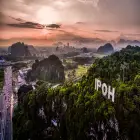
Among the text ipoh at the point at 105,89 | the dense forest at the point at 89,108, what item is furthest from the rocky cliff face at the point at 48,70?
the text ipoh at the point at 105,89

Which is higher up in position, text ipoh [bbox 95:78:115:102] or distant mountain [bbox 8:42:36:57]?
distant mountain [bbox 8:42:36:57]

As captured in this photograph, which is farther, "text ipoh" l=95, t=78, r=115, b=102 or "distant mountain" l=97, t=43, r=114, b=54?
"distant mountain" l=97, t=43, r=114, b=54

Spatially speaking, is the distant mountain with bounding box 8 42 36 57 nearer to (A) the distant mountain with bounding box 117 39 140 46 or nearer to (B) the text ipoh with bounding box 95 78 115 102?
(B) the text ipoh with bounding box 95 78 115 102

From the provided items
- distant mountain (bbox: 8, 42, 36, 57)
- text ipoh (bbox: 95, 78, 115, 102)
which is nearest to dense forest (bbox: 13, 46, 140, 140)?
text ipoh (bbox: 95, 78, 115, 102)

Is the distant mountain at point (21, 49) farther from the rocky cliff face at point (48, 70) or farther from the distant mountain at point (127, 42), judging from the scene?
the distant mountain at point (127, 42)

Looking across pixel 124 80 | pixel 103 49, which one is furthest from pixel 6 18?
pixel 124 80
